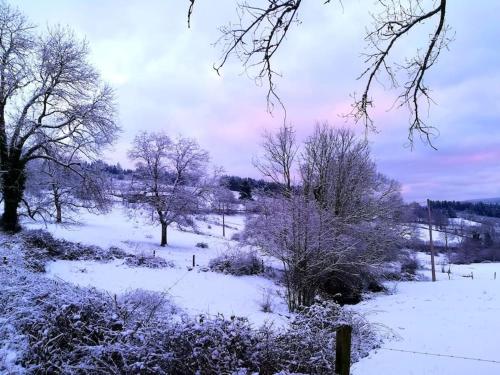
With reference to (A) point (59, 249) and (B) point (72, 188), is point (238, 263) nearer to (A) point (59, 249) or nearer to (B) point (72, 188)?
(A) point (59, 249)

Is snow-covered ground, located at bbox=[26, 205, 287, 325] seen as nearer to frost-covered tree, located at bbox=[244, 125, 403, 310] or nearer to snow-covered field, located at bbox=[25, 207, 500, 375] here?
snow-covered field, located at bbox=[25, 207, 500, 375]

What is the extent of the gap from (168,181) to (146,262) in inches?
492

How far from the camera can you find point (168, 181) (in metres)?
35.3

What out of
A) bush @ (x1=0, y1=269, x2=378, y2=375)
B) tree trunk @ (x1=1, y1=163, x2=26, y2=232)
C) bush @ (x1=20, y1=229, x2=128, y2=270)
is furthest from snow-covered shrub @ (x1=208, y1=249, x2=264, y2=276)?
bush @ (x1=0, y1=269, x2=378, y2=375)

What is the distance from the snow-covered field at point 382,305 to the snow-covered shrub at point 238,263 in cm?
86

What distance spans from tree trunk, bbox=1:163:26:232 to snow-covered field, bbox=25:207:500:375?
3366 millimetres

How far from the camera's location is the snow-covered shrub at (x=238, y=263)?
2545 centimetres

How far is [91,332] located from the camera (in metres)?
5.30

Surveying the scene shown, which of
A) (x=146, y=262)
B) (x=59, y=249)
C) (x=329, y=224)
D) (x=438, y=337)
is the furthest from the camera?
(x=146, y=262)

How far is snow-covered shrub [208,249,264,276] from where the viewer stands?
25.5 metres

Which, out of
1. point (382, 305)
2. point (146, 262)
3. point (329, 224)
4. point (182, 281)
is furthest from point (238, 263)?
point (382, 305)

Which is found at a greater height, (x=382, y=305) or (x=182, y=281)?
(x=182, y=281)

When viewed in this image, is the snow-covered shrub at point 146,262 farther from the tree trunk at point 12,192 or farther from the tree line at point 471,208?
the tree line at point 471,208

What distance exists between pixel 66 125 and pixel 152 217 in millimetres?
14817
